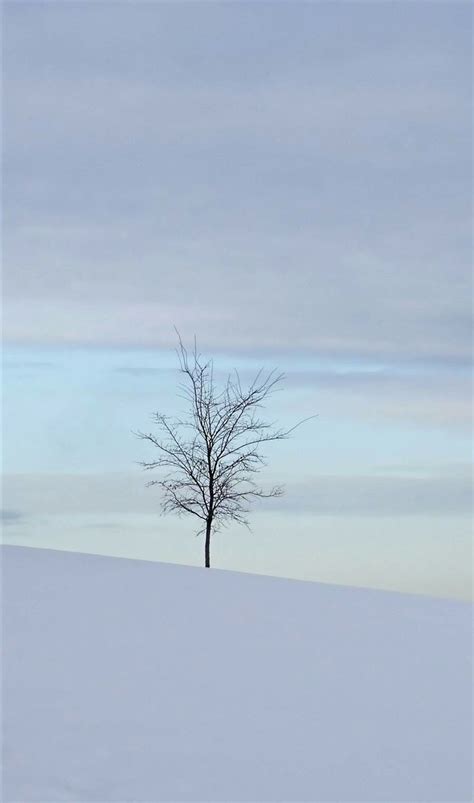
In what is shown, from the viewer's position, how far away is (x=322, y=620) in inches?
319

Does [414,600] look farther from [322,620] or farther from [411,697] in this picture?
[411,697]

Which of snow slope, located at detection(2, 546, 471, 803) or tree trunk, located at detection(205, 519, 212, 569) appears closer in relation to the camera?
snow slope, located at detection(2, 546, 471, 803)

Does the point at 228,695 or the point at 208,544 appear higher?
the point at 208,544

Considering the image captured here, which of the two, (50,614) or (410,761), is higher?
(50,614)

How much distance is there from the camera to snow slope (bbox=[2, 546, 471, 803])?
4797mm

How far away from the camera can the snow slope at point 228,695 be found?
4797 mm

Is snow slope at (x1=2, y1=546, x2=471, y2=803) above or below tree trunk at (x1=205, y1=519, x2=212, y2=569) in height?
below

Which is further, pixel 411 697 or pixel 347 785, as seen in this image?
pixel 411 697

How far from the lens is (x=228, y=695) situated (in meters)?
5.96

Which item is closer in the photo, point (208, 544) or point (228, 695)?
point (228, 695)

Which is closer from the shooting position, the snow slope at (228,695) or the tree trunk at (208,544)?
the snow slope at (228,695)

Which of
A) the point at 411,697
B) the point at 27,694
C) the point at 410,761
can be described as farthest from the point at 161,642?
the point at 410,761

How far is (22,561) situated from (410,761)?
6207mm

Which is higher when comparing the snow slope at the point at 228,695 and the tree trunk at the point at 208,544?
the tree trunk at the point at 208,544
